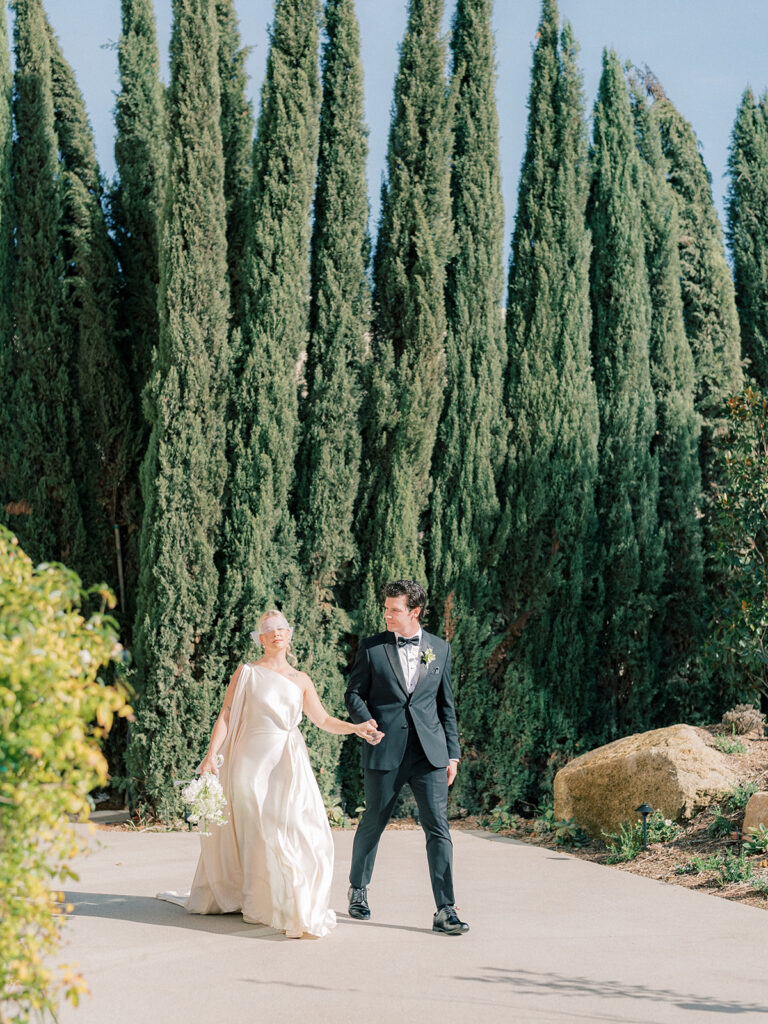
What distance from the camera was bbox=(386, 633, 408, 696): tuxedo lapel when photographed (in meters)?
5.41

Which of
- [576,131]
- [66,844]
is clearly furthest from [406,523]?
[66,844]

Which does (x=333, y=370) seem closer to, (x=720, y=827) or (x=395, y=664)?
(x=395, y=664)

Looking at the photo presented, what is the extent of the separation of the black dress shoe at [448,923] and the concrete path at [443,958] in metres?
0.05

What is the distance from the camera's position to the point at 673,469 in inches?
450

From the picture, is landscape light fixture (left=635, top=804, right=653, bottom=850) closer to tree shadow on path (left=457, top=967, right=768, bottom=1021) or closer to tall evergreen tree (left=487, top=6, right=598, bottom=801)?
tree shadow on path (left=457, top=967, right=768, bottom=1021)

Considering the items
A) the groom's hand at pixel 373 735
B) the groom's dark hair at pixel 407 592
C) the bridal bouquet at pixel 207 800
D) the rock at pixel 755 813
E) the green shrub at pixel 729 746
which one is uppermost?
the groom's dark hair at pixel 407 592

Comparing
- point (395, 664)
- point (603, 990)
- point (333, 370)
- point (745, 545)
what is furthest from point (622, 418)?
point (603, 990)

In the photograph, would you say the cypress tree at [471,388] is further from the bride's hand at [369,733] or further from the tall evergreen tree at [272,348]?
the bride's hand at [369,733]

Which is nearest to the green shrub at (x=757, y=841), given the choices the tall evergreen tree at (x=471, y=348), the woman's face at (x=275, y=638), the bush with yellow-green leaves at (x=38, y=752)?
the woman's face at (x=275, y=638)

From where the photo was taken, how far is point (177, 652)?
9023mm

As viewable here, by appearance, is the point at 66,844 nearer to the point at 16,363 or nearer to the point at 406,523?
the point at 406,523

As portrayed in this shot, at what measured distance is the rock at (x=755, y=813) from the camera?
6.76 meters

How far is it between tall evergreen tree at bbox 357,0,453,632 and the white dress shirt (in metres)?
4.24

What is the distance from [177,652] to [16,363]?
3272 mm
